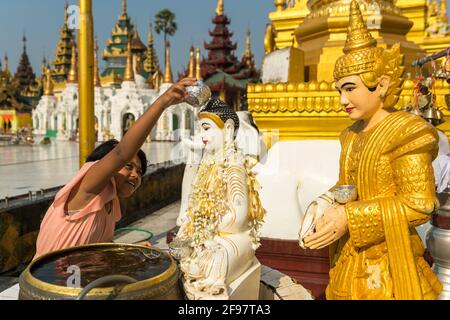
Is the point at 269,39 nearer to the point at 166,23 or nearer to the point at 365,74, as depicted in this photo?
the point at 365,74

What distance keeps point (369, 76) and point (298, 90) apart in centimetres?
203

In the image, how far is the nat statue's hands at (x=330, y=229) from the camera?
6.94 ft

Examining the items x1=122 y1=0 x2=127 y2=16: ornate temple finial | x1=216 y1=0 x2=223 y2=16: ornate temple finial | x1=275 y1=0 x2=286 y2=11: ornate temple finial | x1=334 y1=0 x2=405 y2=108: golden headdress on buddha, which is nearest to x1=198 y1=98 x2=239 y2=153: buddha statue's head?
x1=334 y1=0 x2=405 y2=108: golden headdress on buddha

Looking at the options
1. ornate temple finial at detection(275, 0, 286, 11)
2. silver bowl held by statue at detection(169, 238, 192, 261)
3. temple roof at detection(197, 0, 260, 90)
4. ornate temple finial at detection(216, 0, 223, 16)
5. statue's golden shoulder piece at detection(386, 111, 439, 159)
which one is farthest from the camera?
ornate temple finial at detection(216, 0, 223, 16)

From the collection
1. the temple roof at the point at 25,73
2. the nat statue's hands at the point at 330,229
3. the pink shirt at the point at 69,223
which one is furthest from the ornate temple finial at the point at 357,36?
the temple roof at the point at 25,73

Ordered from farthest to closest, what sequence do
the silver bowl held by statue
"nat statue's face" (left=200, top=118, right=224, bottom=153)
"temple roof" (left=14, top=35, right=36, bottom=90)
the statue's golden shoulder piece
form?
1. "temple roof" (left=14, top=35, right=36, bottom=90)
2. "nat statue's face" (left=200, top=118, right=224, bottom=153)
3. the silver bowl held by statue
4. the statue's golden shoulder piece

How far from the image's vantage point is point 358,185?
2.29 meters

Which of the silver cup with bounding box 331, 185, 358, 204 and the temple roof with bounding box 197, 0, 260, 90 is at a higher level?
the temple roof with bounding box 197, 0, 260, 90

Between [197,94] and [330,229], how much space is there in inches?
39.4

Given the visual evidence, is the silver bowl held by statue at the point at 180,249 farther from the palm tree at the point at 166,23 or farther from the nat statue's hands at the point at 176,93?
the palm tree at the point at 166,23

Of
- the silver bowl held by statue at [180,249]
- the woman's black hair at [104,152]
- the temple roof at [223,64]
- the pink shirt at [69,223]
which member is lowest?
the silver bowl held by statue at [180,249]

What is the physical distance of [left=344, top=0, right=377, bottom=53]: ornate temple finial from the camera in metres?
2.22

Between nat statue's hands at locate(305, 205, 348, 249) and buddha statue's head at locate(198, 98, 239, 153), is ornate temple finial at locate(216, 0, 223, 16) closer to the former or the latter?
buddha statue's head at locate(198, 98, 239, 153)

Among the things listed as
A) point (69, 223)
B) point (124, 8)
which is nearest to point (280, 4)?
point (69, 223)
